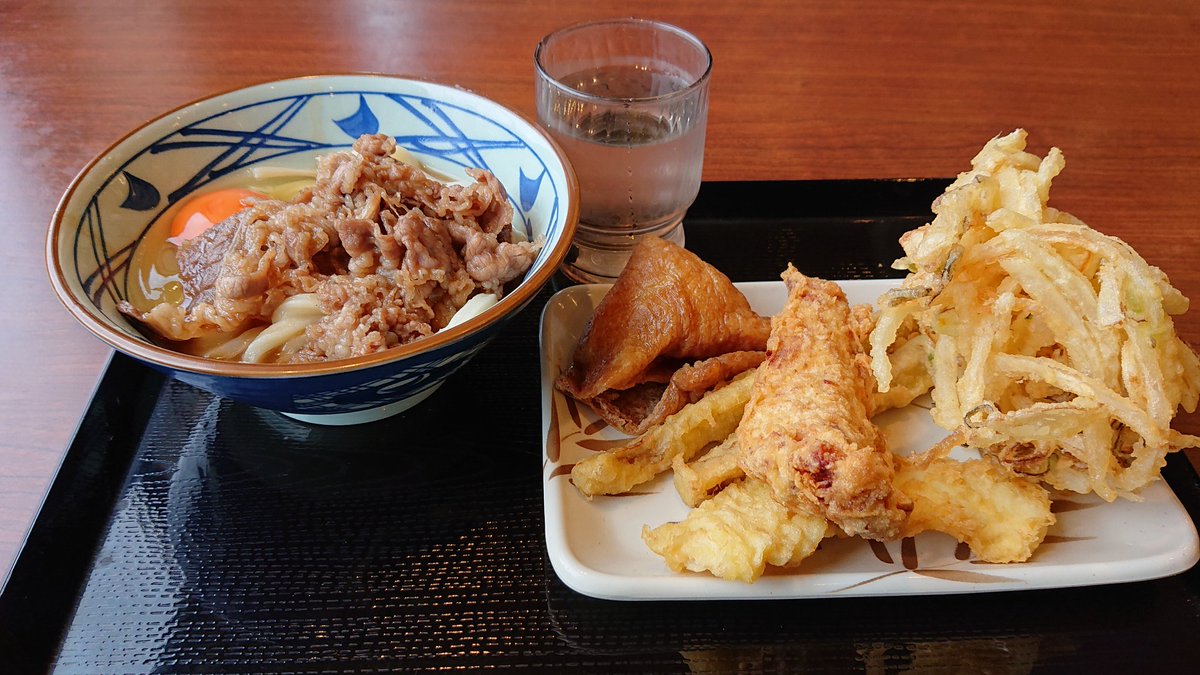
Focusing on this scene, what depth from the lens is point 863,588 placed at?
3.97 feet

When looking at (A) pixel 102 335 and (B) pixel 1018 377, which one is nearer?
(A) pixel 102 335

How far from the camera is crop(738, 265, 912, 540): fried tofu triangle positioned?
1.20 metres

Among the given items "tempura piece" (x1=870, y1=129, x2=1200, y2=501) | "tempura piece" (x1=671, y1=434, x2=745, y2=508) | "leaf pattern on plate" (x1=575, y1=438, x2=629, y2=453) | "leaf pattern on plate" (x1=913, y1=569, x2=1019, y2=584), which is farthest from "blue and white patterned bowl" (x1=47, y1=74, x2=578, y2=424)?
"leaf pattern on plate" (x1=913, y1=569, x2=1019, y2=584)

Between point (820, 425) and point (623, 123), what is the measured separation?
826 mm

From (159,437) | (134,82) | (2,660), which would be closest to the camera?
(2,660)

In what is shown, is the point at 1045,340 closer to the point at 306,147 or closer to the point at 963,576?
the point at 963,576

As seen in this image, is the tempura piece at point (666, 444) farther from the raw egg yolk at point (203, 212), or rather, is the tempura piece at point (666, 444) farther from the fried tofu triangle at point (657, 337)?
the raw egg yolk at point (203, 212)

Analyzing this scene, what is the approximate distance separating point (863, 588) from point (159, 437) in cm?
125

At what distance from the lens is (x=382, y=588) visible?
1278mm

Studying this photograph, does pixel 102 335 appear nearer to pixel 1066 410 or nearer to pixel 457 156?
pixel 457 156

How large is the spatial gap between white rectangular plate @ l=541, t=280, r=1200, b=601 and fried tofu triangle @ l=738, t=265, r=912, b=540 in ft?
0.28

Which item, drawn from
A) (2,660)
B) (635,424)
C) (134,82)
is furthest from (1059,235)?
(134,82)

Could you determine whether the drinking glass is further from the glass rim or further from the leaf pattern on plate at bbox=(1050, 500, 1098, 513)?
the leaf pattern on plate at bbox=(1050, 500, 1098, 513)

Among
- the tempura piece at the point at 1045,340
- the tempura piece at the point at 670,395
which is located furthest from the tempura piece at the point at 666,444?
the tempura piece at the point at 1045,340
